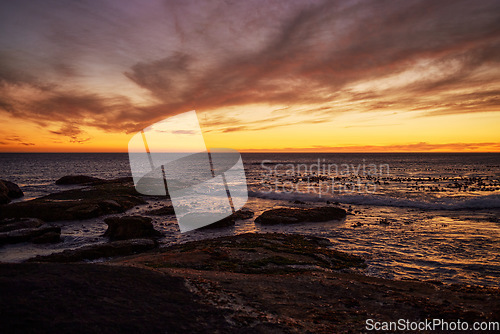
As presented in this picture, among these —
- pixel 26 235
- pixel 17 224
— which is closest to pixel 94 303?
pixel 26 235

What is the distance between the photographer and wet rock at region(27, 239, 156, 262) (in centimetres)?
1386

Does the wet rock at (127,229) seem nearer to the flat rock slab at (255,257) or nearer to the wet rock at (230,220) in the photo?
the flat rock slab at (255,257)

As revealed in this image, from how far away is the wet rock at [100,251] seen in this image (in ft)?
45.5

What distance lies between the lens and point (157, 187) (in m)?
48.1

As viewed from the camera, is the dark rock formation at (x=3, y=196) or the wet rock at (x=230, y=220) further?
the dark rock formation at (x=3, y=196)

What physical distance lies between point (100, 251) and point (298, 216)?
654 inches

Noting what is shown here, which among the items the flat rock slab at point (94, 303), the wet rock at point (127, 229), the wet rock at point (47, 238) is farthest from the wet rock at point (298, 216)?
the flat rock slab at point (94, 303)

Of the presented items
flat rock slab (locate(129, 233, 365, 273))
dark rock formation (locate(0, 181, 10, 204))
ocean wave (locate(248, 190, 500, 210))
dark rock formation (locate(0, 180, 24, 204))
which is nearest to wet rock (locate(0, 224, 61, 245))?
flat rock slab (locate(129, 233, 365, 273))

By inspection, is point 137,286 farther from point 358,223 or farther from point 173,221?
point 358,223

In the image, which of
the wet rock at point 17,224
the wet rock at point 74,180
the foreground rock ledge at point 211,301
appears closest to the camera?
the foreground rock ledge at point 211,301

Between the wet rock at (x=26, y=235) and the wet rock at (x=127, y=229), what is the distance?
3589 millimetres

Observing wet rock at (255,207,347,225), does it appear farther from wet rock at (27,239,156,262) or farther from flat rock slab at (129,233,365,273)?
wet rock at (27,239,156,262)

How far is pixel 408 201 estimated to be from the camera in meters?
34.0

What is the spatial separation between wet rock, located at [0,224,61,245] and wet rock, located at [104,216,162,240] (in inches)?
141
